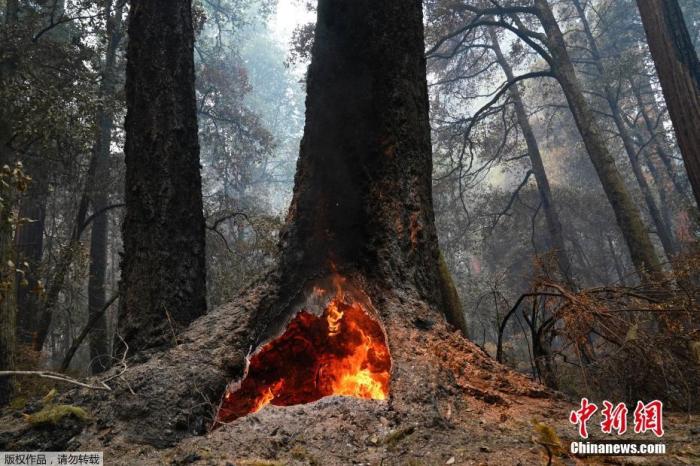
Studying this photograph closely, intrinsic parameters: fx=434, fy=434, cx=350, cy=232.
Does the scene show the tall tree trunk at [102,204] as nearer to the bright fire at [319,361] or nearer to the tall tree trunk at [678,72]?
the bright fire at [319,361]

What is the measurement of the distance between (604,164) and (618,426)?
7.52 meters

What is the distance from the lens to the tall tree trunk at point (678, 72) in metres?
4.88

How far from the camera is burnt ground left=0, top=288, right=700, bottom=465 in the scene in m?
2.10

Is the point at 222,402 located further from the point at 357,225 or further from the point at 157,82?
the point at 157,82

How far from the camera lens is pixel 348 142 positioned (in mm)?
3875

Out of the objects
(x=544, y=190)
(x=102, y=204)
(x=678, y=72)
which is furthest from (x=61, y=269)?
(x=544, y=190)

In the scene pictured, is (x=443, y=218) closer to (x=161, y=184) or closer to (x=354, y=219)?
(x=354, y=219)

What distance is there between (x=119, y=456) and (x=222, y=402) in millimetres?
727

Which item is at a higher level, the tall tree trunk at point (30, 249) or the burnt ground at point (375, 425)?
the tall tree trunk at point (30, 249)

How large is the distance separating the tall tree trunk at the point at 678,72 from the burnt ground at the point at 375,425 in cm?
364

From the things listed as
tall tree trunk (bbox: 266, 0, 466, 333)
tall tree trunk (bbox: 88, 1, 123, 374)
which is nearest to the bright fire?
tall tree trunk (bbox: 266, 0, 466, 333)

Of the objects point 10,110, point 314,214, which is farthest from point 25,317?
point 314,214

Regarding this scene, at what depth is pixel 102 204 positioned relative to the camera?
35.8 ft

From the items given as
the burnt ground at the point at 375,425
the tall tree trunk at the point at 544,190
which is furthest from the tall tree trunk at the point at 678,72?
the tall tree trunk at the point at 544,190
